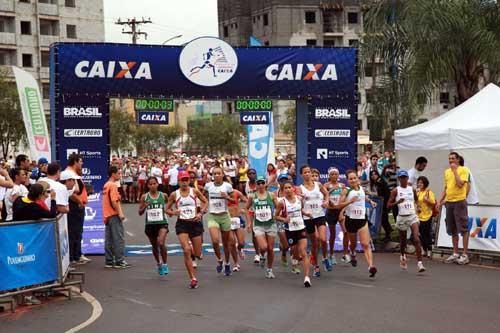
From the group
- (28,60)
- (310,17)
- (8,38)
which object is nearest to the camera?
(8,38)

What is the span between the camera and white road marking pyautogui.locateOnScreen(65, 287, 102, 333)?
31.2 feet

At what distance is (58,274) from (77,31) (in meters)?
64.3

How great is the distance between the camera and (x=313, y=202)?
1416cm

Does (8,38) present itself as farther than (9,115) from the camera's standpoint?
Yes

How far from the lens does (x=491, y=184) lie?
1928 cm

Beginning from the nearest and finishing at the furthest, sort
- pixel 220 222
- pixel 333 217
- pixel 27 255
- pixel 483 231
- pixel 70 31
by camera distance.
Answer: pixel 27 255, pixel 220 222, pixel 483 231, pixel 333 217, pixel 70 31

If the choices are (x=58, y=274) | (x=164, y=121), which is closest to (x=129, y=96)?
(x=164, y=121)

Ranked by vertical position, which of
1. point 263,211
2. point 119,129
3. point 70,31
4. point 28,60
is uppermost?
point 70,31

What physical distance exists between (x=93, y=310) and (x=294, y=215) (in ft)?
12.9

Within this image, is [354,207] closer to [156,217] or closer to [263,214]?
[263,214]

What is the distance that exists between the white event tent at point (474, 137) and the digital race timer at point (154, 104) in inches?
216

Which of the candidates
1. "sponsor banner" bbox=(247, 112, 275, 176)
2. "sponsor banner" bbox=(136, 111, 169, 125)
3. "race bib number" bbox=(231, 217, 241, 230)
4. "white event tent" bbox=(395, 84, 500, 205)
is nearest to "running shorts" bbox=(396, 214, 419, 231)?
"race bib number" bbox=(231, 217, 241, 230)

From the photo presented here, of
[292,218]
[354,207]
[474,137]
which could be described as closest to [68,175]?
[292,218]

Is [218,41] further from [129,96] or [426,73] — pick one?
[426,73]
